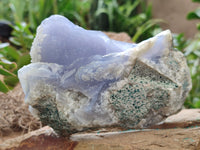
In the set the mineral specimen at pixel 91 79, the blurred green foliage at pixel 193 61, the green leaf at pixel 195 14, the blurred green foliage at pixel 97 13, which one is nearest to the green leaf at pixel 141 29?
the blurred green foliage at pixel 97 13

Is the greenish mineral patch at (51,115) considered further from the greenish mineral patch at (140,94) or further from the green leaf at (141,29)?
the green leaf at (141,29)

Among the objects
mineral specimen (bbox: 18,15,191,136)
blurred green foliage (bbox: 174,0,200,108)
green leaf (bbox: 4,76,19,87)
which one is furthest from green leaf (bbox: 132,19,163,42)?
mineral specimen (bbox: 18,15,191,136)

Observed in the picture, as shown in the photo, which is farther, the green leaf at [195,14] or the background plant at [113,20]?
the background plant at [113,20]

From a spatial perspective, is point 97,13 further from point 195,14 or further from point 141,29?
point 195,14

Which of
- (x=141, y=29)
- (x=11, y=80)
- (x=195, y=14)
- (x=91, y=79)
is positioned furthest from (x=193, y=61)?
(x=91, y=79)

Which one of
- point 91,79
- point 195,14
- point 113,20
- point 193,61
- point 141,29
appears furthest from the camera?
point 113,20

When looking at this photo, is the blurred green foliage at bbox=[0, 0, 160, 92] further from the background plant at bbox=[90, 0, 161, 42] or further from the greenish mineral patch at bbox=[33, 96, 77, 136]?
the greenish mineral patch at bbox=[33, 96, 77, 136]

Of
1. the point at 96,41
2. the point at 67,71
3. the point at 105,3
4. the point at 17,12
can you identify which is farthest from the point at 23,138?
the point at 105,3

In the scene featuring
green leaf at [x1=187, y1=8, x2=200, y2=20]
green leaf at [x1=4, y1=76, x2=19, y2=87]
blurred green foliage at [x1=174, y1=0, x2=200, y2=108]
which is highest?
green leaf at [x1=187, y1=8, x2=200, y2=20]
